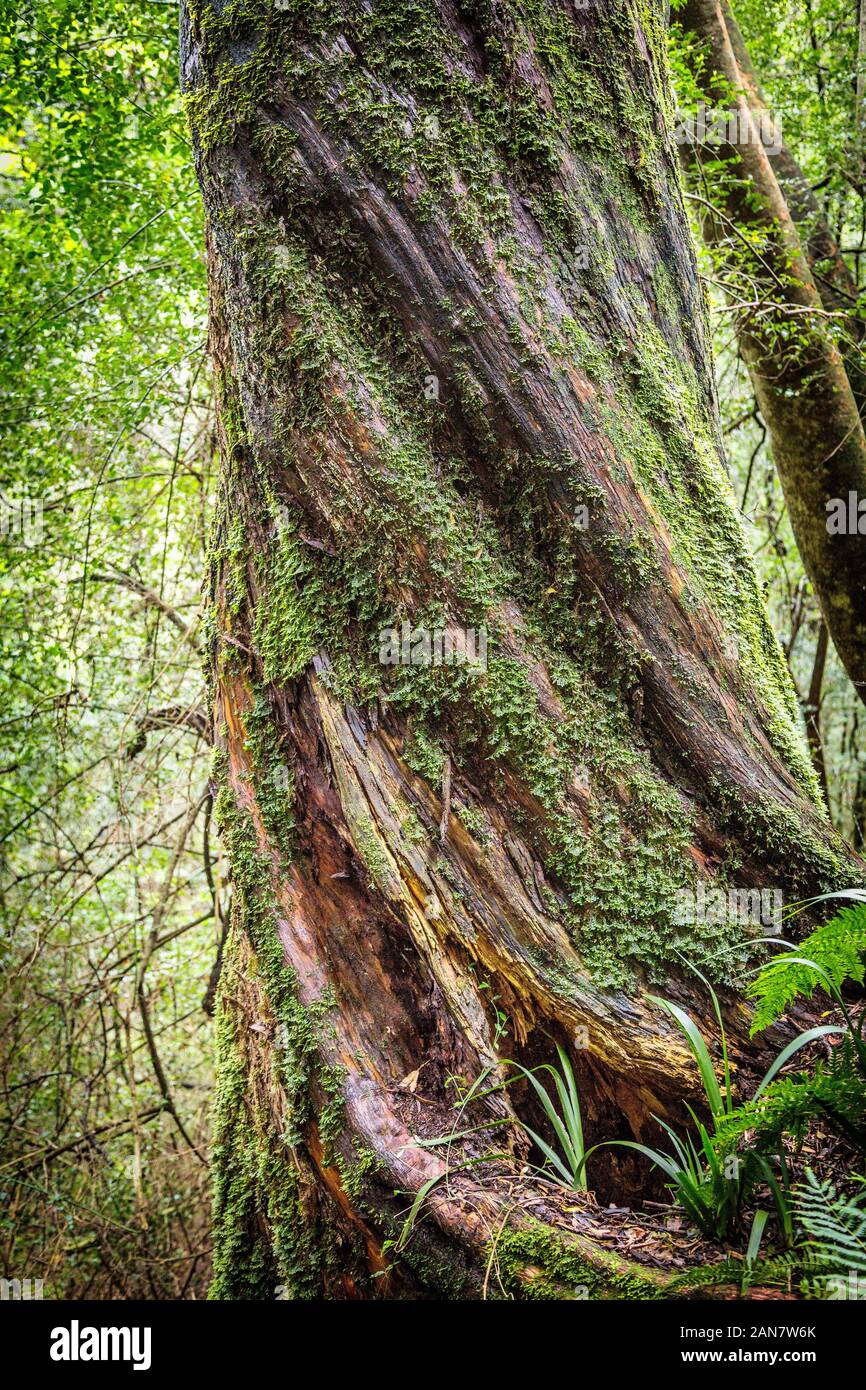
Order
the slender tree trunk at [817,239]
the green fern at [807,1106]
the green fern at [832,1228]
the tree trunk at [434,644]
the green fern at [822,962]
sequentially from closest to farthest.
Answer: the green fern at [832,1228]
the green fern at [807,1106]
the green fern at [822,962]
the tree trunk at [434,644]
the slender tree trunk at [817,239]

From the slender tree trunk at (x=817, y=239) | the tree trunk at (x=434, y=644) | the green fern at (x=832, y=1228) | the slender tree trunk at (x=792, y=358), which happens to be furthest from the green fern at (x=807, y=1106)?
the slender tree trunk at (x=817, y=239)

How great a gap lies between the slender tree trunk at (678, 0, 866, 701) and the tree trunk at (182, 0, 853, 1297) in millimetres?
2810

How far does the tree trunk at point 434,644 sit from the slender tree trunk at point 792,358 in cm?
281

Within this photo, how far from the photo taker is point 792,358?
529 cm

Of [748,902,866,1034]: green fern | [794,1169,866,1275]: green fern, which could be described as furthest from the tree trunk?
[794,1169,866,1275]: green fern

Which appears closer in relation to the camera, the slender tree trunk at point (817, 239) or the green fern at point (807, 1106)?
the green fern at point (807, 1106)

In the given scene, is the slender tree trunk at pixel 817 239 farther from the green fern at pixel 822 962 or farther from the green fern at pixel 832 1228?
the green fern at pixel 832 1228

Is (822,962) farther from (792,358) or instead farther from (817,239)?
(817,239)

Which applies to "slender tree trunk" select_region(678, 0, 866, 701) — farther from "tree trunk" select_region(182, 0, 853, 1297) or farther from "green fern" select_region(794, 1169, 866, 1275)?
"green fern" select_region(794, 1169, 866, 1275)

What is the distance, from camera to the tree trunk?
257cm

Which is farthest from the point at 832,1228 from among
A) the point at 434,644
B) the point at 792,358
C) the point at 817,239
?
the point at 817,239

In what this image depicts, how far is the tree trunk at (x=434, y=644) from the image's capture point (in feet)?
8.45

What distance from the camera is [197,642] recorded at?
5988 millimetres

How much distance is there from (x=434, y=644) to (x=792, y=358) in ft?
13.1
